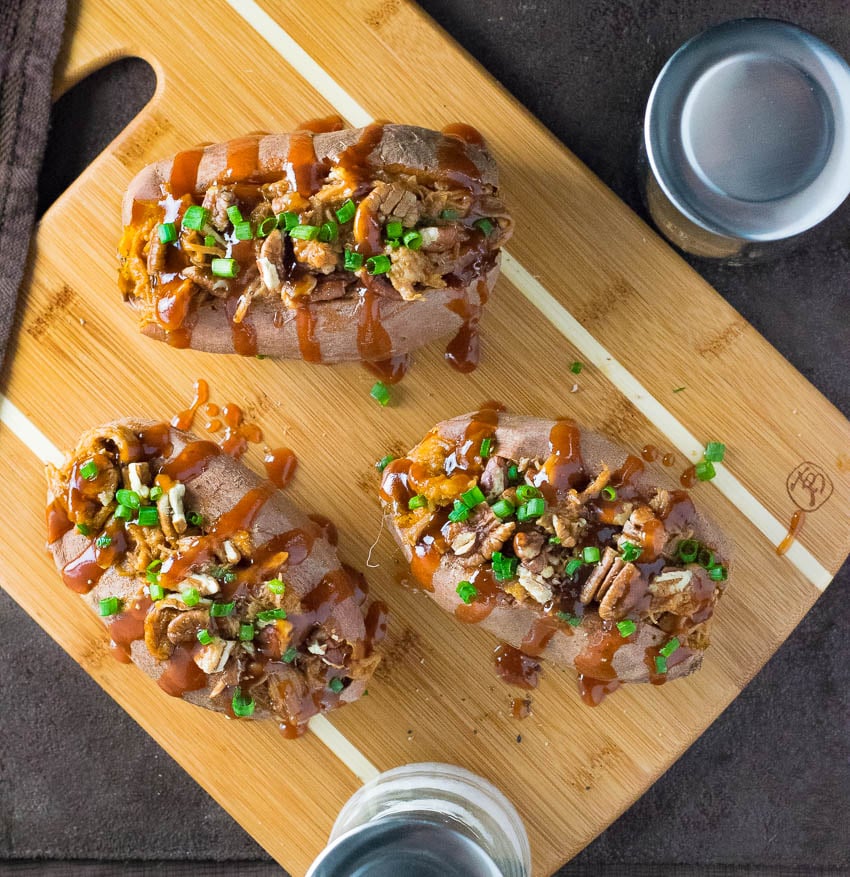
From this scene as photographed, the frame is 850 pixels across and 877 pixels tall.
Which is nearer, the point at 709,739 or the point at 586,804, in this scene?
the point at 586,804

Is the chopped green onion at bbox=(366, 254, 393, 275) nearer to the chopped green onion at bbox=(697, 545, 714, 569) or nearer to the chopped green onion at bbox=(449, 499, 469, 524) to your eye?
the chopped green onion at bbox=(449, 499, 469, 524)

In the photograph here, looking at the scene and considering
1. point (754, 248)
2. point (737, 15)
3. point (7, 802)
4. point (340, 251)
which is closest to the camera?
point (340, 251)

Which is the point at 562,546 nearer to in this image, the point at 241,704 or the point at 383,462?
the point at 383,462

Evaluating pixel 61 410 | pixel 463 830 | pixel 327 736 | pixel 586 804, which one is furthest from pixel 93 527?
pixel 586 804

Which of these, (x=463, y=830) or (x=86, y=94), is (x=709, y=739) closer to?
(x=463, y=830)

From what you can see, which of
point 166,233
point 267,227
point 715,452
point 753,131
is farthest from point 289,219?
point 715,452

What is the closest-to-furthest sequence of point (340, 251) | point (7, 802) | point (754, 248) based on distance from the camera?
point (340, 251) → point (754, 248) → point (7, 802)

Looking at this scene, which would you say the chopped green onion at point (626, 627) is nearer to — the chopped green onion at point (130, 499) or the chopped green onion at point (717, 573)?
the chopped green onion at point (717, 573)
